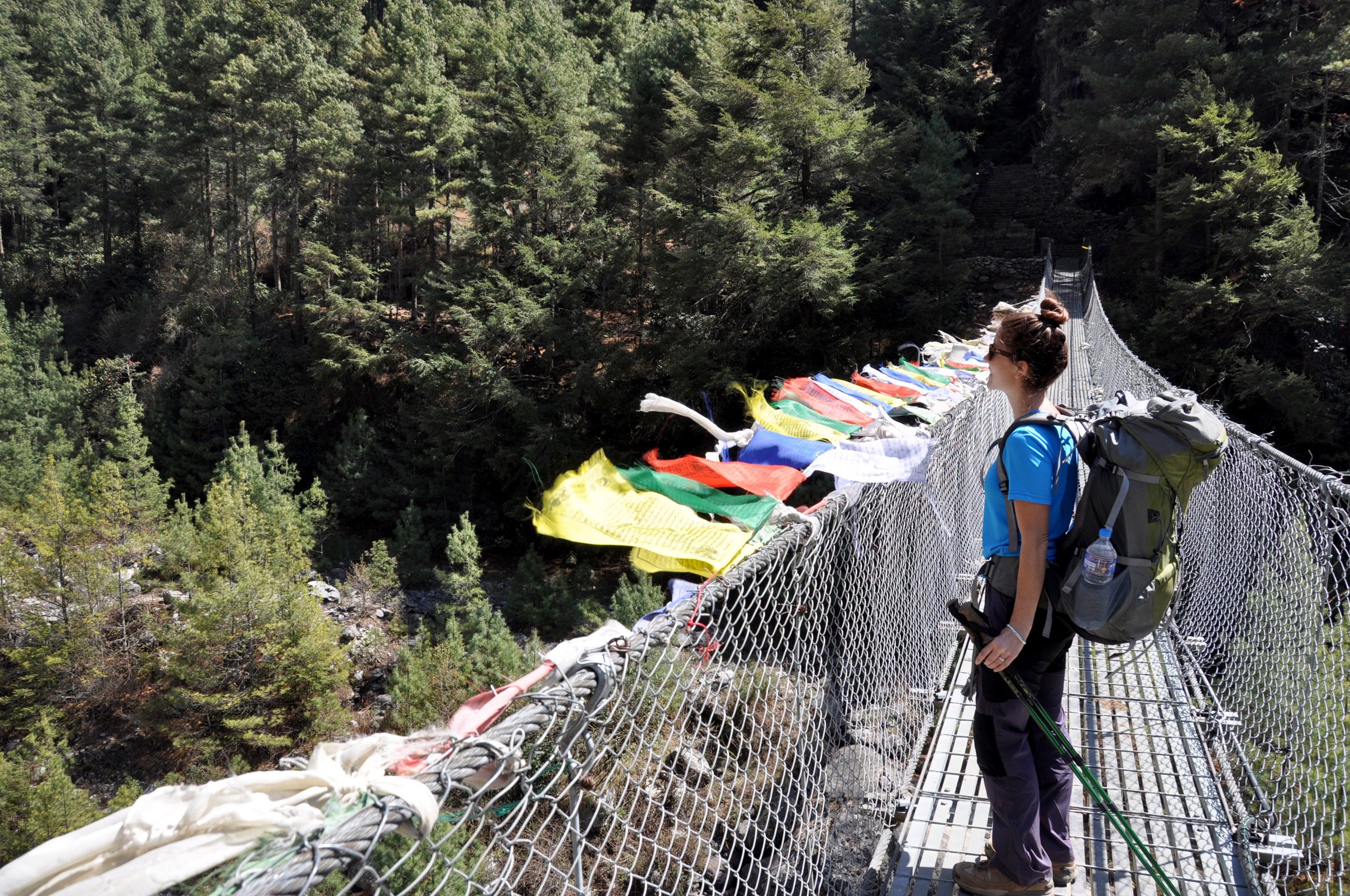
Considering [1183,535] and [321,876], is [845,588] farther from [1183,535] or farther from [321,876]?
[1183,535]

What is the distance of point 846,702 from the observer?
92.0 inches

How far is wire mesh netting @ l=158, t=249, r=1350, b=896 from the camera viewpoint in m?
1.03

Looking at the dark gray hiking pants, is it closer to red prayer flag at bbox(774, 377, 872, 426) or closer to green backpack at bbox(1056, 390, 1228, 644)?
green backpack at bbox(1056, 390, 1228, 644)

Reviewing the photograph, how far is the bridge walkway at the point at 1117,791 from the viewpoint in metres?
2.26

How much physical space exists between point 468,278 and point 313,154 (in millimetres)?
9649

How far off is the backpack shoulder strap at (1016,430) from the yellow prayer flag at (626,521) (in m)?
0.62

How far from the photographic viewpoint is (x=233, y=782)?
83 centimetres

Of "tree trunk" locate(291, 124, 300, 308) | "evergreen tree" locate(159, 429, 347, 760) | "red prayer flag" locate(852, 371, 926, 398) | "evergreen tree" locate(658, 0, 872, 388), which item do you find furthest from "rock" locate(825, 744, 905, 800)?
"tree trunk" locate(291, 124, 300, 308)

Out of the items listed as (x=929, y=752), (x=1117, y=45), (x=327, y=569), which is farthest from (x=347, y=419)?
(x=929, y=752)

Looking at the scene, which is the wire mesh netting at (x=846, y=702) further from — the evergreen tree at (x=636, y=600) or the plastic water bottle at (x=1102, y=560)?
the evergreen tree at (x=636, y=600)

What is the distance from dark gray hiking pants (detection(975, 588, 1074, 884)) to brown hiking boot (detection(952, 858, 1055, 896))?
0.06 ft

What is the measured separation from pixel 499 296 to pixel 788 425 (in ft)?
57.0

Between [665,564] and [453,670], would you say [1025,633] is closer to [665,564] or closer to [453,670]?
[665,564]

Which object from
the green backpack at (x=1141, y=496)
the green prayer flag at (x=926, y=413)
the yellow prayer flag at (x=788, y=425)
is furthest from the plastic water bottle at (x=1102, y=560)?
the green prayer flag at (x=926, y=413)
